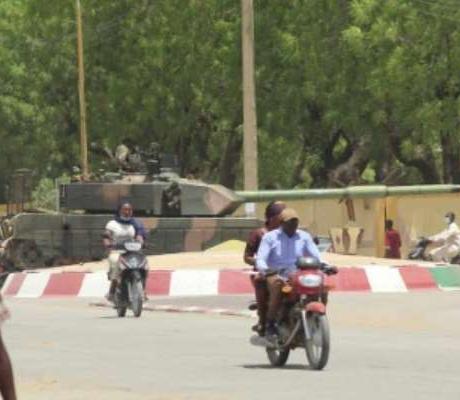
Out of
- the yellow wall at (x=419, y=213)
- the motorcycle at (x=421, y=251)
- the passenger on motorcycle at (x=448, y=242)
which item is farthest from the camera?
the yellow wall at (x=419, y=213)

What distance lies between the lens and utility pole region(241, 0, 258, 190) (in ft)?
112

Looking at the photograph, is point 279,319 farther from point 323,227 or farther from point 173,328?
point 323,227

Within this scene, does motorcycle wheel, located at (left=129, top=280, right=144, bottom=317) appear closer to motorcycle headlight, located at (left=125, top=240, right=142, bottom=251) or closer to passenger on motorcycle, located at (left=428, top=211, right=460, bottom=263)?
motorcycle headlight, located at (left=125, top=240, right=142, bottom=251)

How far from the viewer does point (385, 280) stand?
27.1 meters

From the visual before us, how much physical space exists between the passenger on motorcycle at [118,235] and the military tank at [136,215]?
Answer: 9224 mm

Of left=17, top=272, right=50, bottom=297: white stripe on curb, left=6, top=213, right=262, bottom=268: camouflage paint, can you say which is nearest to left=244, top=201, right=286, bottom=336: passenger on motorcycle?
left=17, top=272, right=50, bottom=297: white stripe on curb

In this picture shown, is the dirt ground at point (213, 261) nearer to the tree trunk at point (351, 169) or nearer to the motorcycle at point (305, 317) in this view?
the motorcycle at point (305, 317)

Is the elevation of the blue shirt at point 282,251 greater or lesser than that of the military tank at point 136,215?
greater

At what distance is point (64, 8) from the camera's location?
58156 mm

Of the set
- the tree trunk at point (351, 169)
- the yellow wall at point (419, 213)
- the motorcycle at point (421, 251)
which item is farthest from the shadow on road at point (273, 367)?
the tree trunk at point (351, 169)

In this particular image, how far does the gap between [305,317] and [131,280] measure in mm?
8713

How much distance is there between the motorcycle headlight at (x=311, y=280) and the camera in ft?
46.6

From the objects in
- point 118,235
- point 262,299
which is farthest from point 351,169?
point 262,299

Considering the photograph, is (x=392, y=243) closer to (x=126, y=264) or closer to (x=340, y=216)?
(x=340, y=216)
